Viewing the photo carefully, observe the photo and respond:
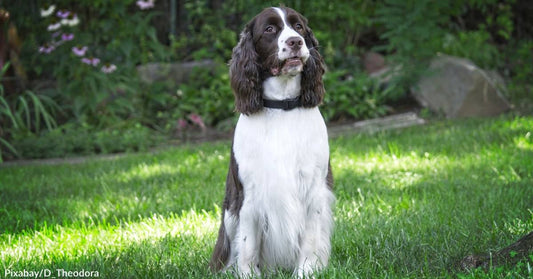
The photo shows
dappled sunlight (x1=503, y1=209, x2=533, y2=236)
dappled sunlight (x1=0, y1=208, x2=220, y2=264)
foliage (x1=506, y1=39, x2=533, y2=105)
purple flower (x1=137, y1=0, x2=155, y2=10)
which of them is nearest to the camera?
dappled sunlight (x1=503, y1=209, x2=533, y2=236)

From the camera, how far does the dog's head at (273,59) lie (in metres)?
3.06

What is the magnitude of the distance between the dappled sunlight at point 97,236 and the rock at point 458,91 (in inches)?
202

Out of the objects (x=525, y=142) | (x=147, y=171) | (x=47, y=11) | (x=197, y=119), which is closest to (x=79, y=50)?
(x=47, y=11)

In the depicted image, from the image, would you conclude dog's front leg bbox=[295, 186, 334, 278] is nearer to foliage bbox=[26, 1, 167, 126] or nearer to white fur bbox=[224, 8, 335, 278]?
white fur bbox=[224, 8, 335, 278]

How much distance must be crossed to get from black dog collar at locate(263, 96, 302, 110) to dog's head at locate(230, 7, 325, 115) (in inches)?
1.2

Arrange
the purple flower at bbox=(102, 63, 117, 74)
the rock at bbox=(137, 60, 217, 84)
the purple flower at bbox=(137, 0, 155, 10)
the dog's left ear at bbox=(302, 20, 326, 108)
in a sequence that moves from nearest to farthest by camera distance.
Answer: the dog's left ear at bbox=(302, 20, 326, 108), the purple flower at bbox=(102, 63, 117, 74), the purple flower at bbox=(137, 0, 155, 10), the rock at bbox=(137, 60, 217, 84)

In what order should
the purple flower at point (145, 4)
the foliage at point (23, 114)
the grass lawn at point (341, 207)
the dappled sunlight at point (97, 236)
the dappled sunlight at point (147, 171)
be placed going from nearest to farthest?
1. the grass lawn at point (341, 207)
2. the dappled sunlight at point (97, 236)
3. the dappled sunlight at point (147, 171)
4. the foliage at point (23, 114)
5. the purple flower at point (145, 4)

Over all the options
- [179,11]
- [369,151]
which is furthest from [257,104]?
[179,11]

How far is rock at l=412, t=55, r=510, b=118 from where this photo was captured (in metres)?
8.47

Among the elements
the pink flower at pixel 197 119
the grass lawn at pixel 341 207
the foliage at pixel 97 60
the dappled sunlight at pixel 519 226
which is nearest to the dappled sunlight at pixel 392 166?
the grass lawn at pixel 341 207

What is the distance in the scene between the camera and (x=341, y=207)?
4363 millimetres

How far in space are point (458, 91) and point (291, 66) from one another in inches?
237

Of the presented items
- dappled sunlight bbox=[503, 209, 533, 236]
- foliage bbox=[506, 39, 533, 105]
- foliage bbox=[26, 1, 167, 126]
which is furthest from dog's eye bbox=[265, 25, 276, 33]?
foliage bbox=[506, 39, 533, 105]

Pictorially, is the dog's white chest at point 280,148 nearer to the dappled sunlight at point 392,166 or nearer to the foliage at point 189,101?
the dappled sunlight at point 392,166
